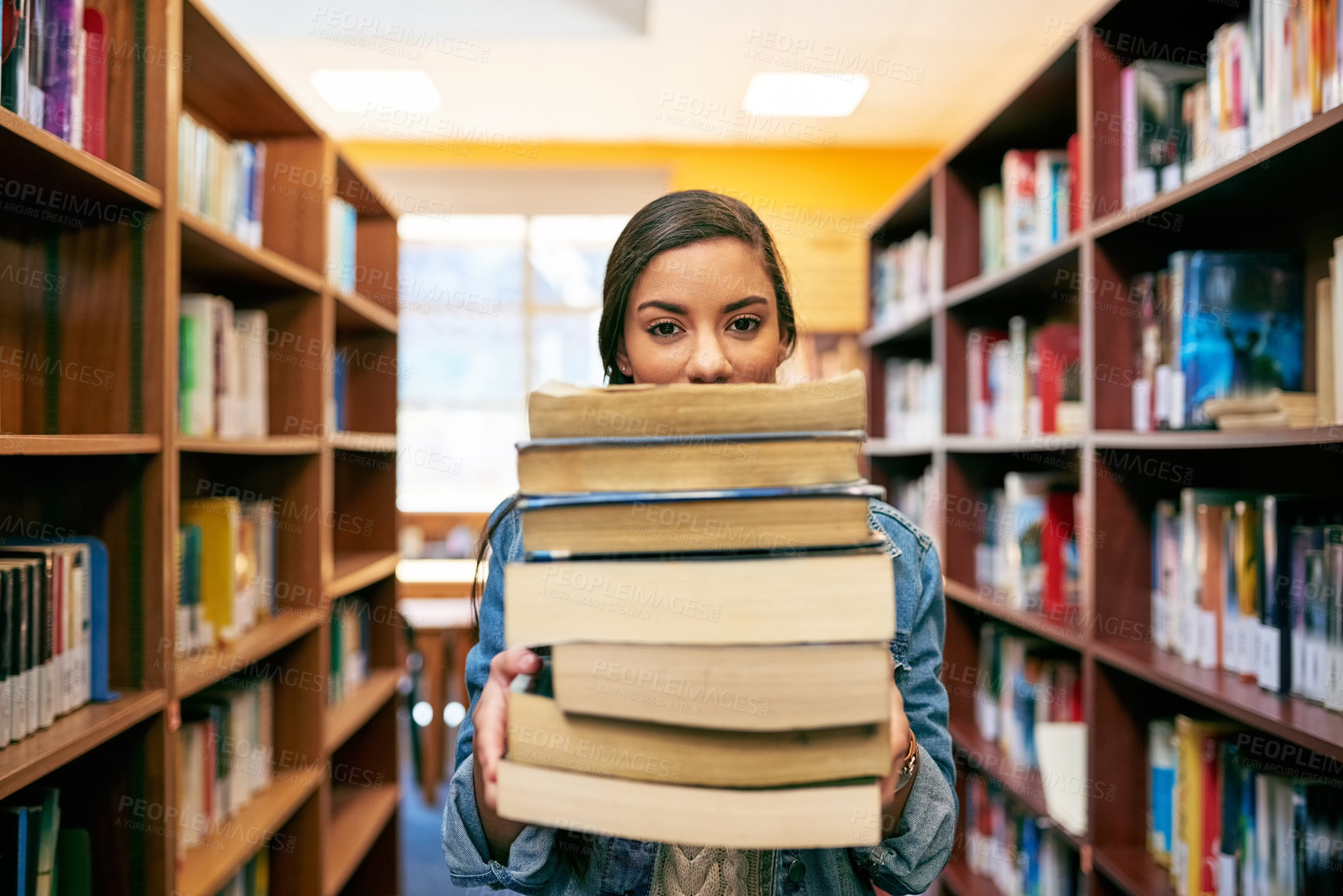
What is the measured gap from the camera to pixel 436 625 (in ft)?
13.5

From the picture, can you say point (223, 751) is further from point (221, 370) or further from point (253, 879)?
point (221, 370)

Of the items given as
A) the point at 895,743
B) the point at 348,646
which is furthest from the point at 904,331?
the point at 895,743

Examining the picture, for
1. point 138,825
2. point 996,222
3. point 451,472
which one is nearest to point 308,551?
point 138,825

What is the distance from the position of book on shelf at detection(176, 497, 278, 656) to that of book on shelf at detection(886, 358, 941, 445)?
6.08ft

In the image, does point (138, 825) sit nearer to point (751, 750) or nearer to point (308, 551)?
point (308, 551)

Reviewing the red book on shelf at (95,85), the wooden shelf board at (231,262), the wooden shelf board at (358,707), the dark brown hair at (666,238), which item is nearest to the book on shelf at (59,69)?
the red book on shelf at (95,85)

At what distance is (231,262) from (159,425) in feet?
1.77

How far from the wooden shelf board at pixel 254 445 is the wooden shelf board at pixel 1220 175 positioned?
5.33 feet

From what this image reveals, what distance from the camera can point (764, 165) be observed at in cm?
514

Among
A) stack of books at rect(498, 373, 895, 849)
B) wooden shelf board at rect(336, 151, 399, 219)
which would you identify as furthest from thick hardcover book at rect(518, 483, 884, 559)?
wooden shelf board at rect(336, 151, 399, 219)

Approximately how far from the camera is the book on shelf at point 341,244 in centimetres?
227

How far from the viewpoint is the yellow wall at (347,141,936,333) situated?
16.7 feet

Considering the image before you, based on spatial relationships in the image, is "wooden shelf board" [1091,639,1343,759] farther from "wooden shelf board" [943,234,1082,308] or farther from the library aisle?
"wooden shelf board" [943,234,1082,308]

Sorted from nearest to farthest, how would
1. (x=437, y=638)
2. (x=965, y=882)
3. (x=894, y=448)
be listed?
(x=965, y=882)
(x=894, y=448)
(x=437, y=638)
